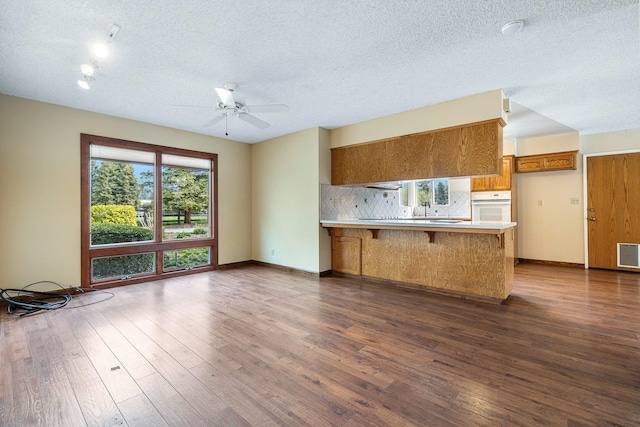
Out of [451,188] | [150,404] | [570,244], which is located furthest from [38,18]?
[570,244]

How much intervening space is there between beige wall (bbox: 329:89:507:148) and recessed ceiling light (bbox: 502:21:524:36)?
4.37 ft

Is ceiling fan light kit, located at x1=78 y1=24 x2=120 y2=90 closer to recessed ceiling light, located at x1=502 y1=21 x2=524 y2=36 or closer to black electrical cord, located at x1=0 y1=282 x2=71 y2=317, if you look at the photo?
black electrical cord, located at x1=0 y1=282 x2=71 y2=317

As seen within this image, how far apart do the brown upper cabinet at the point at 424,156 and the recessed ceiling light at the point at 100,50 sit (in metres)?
3.52

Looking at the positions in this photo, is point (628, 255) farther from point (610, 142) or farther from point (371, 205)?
point (371, 205)

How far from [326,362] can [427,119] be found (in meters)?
3.46

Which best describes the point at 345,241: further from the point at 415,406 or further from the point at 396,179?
the point at 415,406

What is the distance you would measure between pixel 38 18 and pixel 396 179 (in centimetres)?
418

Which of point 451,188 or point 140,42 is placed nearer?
point 140,42

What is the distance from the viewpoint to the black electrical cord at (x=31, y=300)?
3.40 meters

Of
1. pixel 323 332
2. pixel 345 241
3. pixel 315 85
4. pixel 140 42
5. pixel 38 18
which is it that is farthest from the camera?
pixel 345 241

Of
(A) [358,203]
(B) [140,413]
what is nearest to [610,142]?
(A) [358,203]

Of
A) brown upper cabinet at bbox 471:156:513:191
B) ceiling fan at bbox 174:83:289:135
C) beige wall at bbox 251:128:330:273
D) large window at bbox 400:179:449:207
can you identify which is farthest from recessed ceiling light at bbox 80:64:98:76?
brown upper cabinet at bbox 471:156:513:191

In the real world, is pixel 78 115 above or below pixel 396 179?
above

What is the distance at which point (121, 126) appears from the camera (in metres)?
4.62
